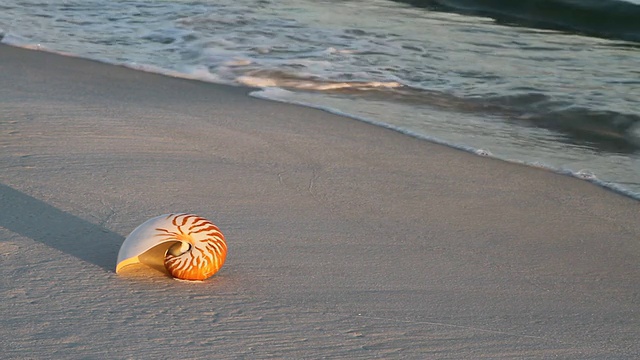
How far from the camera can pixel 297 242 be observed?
3.28m

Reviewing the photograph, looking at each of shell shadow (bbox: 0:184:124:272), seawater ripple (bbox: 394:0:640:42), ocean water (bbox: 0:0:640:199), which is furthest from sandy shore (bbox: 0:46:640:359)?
seawater ripple (bbox: 394:0:640:42)

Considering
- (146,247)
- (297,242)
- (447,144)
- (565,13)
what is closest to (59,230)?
(146,247)

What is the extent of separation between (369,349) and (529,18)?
960 centimetres

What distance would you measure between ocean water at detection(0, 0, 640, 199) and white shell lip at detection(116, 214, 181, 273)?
8.57 feet

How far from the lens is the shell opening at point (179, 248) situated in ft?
8.87

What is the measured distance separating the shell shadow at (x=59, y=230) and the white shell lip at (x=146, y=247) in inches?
3.6

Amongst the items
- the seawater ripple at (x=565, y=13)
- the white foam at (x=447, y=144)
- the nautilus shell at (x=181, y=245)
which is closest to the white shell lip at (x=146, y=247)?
the nautilus shell at (x=181, y=245)

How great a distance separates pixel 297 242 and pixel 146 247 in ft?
2.44

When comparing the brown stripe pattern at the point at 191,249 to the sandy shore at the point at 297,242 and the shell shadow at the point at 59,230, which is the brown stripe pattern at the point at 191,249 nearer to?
the sandy shore at the point at 297,242

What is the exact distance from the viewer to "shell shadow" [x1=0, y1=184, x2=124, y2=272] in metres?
2.92

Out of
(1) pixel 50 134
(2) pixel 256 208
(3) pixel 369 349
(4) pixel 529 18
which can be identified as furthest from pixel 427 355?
A: (4) pixel 529 18

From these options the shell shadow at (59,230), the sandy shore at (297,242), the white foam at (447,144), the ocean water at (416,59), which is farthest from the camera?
the ocean water at (416,59)

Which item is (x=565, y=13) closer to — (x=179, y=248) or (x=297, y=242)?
(x=297, y=242)

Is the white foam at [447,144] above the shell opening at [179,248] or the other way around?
the other way around
